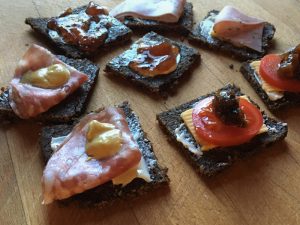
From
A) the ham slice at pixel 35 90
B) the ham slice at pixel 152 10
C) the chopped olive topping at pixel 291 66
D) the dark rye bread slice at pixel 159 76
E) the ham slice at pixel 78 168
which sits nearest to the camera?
the ham slice at pixel 78 168

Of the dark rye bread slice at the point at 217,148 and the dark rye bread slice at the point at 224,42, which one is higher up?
the dark rye bread slice at the point at 224,42

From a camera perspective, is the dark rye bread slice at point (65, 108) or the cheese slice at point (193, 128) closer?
the cheese slice at point (193, 128)

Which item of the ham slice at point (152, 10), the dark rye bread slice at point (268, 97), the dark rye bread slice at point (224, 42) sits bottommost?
the dark rye bread slice at point (268, 97)

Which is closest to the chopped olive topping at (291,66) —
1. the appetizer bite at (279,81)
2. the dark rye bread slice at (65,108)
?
the appetizer bite at (279,81)

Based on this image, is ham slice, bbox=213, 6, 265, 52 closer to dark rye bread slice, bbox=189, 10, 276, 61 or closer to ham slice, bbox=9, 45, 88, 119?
dark rye bread slice, bbox=189, 10, 276, 61

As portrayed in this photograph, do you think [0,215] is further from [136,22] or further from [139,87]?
[136,22]

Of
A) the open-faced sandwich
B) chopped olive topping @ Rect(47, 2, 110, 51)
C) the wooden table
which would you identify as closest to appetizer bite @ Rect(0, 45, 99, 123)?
the wooden table

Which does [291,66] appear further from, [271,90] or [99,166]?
[99,166]

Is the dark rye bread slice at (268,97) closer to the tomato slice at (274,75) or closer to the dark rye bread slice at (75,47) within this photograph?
the tomato slice at (274,75)
